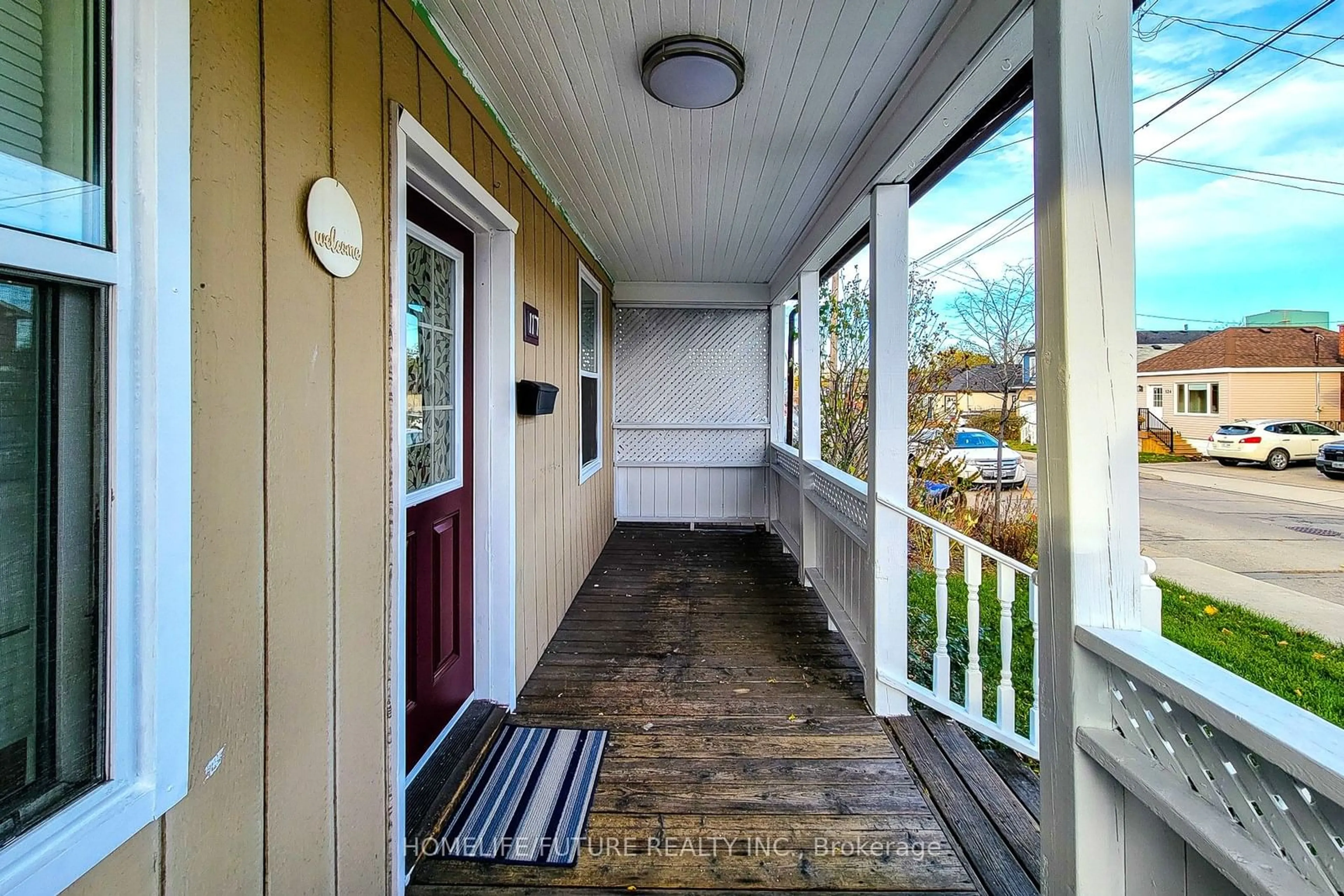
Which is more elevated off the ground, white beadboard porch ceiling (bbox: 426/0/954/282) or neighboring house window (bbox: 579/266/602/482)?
white beadboard porch ceiling (bbox: 426/0/954/282)

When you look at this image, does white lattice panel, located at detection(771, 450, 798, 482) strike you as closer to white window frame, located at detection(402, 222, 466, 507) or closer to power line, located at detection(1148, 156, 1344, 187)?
white window frame, located at detection(402, 222, 466, 507)

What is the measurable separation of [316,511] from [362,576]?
0.79ft

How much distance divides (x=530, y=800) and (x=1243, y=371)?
2213mm

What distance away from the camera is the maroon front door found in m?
1.83

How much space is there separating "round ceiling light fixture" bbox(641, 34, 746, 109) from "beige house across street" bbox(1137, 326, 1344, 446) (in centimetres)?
145

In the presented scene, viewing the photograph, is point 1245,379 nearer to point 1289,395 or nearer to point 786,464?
point 1289,395

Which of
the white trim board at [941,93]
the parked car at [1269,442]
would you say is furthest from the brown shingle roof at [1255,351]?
the white trim board at [941,93]

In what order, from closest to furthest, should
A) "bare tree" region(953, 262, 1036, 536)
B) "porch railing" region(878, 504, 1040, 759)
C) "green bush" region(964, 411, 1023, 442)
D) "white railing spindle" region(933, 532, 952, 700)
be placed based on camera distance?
"porch railing" region(878, 504, 1040, 759) → "white railing spindle" region(933, 532, 952, 700) → "green bush" region(964, 411, 1023, 442) → "bare tree" region(953, 262, 1036, 536)

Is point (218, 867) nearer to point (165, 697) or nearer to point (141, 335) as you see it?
point (165, 697)

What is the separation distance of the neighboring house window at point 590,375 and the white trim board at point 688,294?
678 mm

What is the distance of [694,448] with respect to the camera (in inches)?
229

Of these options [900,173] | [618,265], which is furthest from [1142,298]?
[618,265]

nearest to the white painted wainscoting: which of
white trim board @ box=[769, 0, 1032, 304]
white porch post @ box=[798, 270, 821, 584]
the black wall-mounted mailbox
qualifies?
white porch post @ box=[798, 270, 821, 584]

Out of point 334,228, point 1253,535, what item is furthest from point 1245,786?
point 334,228
